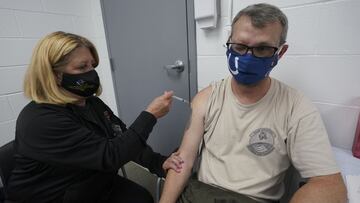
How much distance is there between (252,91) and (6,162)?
1.27 metres

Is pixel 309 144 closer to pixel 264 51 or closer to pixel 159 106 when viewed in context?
pixel 264 51

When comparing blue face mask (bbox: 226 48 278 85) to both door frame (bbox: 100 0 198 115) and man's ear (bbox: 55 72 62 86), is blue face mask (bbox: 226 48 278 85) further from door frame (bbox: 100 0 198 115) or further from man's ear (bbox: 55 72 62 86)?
man's ear (bbox: 55 72 62 86)

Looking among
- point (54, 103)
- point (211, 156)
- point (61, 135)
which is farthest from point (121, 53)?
point (211, 156)

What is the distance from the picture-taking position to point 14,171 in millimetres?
1116

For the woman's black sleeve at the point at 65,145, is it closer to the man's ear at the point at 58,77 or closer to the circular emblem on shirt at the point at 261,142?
the man's ear at the point at 58,77

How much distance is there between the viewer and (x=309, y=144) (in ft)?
2.94

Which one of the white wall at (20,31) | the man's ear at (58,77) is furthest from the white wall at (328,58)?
the white wall at (20,31)

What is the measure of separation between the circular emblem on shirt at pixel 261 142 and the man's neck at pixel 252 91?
0.47ft

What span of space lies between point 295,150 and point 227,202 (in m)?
0.37

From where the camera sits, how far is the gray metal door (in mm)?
1579

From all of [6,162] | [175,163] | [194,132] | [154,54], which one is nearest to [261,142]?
[194,132]

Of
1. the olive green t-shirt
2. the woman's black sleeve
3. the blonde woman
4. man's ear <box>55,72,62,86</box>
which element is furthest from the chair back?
the olive green t-shirt

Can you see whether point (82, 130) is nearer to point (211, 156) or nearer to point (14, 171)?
point (14, 171)

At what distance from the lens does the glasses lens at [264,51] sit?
3.07 ft
